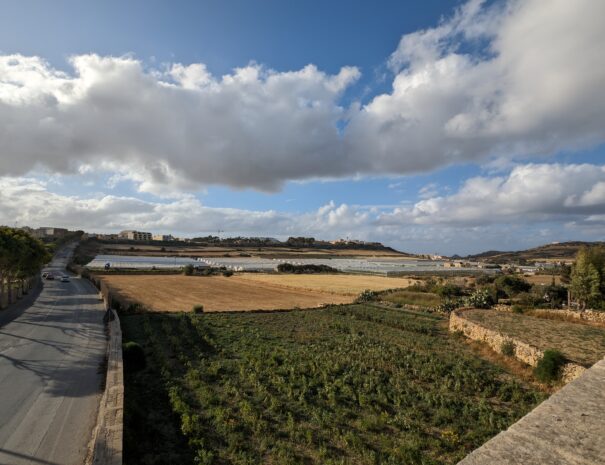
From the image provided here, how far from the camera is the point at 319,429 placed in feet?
43.3

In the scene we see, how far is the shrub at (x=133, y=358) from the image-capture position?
19862 millimetres

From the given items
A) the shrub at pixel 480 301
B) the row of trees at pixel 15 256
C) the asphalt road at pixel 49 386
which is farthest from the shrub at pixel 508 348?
the row of trees at pixel 15 256

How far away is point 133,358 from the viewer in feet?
66.1

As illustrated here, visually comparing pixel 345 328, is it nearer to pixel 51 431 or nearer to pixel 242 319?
pixel 242 319

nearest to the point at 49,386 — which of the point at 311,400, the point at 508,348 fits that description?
the point at 311,400

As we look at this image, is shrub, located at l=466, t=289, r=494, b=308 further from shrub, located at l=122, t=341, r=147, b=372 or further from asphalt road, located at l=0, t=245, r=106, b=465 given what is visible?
asphalt road, located at l=0, t=245, r=106, b=465

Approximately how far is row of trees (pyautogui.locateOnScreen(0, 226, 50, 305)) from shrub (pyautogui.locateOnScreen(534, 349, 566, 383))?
44949 millimetres

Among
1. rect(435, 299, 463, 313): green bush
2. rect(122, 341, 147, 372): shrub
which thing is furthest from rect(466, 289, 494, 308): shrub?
rect(122, 341, 147, 372): shrub

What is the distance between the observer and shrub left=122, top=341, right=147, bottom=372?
782 inches

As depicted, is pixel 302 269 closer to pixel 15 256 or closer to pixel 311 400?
pixel 15 256

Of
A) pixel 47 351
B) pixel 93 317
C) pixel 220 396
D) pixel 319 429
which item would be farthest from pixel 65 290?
pixel 319 429

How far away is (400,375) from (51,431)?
15.1 m

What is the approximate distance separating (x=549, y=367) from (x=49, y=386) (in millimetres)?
23658

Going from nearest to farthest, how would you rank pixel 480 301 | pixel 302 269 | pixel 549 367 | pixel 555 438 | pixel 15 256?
pixel 555 438, pixel 549 367, pixel 15 256, pixel 480 301, pixel 302 269
